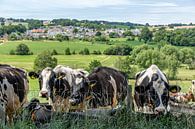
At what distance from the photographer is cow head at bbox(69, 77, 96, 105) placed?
11836 mm

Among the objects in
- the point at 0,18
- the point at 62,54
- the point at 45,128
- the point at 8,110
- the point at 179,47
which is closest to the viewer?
the point at 45,128

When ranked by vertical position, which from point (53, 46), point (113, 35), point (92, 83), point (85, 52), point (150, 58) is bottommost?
point (85, 52)

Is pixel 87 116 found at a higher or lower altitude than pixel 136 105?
higher

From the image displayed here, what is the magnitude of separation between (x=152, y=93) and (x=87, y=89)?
1.85 metres

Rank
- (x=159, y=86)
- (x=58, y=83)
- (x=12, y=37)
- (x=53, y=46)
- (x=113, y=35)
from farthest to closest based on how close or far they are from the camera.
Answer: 1. (x=113, y=35)
2. (x=53, y=46)
3. (x=12, y=37)
4. (x=58, y=83)
5. (x=159, y=86)

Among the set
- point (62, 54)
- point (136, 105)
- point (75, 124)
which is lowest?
point (62, 54)

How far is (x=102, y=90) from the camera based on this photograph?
1268 cm

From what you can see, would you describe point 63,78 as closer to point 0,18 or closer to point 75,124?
point 75,124

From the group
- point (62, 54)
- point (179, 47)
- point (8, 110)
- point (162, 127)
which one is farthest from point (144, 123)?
point (62, 54)

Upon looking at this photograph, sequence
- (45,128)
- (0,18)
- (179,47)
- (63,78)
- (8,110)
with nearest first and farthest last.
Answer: (45,128)
(8,110)
(63,78)
(179,47)
(0,18)

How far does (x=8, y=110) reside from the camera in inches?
411

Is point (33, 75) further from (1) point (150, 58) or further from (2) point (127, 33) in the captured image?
(2) point (127, 33)

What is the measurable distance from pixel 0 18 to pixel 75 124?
80609 mm

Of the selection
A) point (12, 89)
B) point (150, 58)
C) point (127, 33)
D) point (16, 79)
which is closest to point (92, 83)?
point (16, 79)
